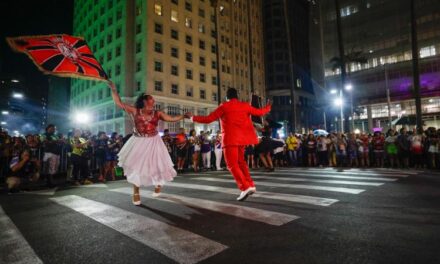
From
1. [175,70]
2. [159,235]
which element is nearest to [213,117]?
[159,235]

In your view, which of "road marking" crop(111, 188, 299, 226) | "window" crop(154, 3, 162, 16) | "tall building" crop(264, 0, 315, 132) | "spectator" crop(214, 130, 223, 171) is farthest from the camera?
"tall building" crop(264, 0, 315, 132)

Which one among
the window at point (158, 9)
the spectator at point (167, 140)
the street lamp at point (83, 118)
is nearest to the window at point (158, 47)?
the window at point (158, 9)

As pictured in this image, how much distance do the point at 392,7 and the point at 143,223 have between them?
66.0 meters

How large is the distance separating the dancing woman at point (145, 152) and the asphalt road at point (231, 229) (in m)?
0.50

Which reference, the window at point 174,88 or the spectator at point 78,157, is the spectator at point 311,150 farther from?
the window at point 174,88

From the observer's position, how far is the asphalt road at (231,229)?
2746 millimetres

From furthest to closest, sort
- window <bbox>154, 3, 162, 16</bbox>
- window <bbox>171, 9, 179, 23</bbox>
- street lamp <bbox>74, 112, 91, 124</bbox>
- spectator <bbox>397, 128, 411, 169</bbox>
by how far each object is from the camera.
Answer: street lamp <bbox>74, 112, 91, 124</bbox>, window <bbox>171, 9, 179, 23</bbox>, window <bbox>154, 3, 162, 16</bbox>, spectator <bbox>397, 128, 411, 169</bbox>

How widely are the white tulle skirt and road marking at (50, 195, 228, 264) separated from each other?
783 millimetres

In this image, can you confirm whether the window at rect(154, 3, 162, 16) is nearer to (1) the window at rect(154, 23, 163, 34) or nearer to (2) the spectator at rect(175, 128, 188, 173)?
(1) the window at rect(154, 23, 163, 34)

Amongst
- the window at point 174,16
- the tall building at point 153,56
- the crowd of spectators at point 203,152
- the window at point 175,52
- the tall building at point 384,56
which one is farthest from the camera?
the window at point 174,16

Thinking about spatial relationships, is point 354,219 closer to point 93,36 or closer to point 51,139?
point 51,139

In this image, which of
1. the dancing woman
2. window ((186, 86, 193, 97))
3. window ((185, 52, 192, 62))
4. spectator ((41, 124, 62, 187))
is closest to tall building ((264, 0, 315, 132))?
window ((185, 52, 192, 62))

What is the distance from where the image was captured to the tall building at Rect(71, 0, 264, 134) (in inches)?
1713

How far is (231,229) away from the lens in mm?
3551
